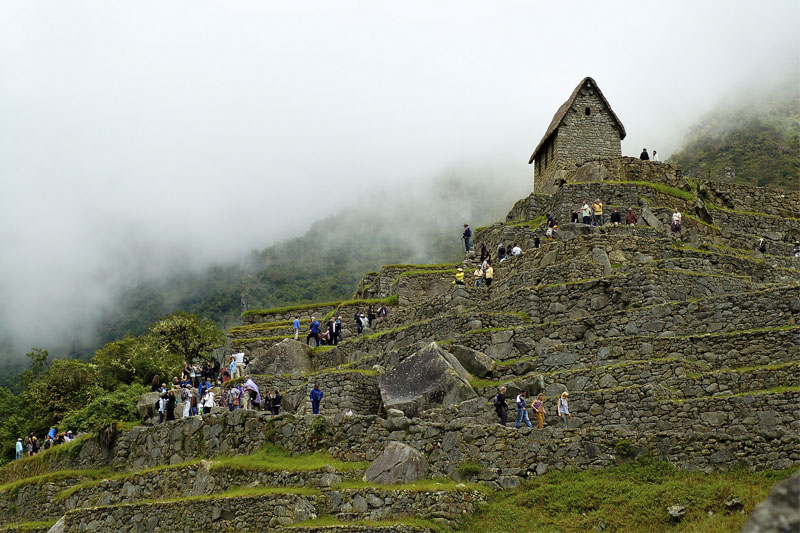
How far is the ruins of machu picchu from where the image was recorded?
19.2 meters

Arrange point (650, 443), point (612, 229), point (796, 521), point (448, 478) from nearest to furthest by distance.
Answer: point (796, 521), point (650, 443), point (448, 478), point (612, 229)

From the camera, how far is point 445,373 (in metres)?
25.5

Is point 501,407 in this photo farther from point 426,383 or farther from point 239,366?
point 239,366

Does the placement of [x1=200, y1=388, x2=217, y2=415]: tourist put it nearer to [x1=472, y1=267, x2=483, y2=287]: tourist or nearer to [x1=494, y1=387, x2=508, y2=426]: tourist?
[x1=494, y1=387, x2=508, y2=426]: tourist

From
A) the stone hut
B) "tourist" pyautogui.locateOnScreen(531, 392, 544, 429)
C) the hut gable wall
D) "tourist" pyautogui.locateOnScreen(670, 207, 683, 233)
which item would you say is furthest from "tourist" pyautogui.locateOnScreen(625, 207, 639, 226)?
"tourist" pyautogui.locateOnScreen(531, 392, 544, 429)

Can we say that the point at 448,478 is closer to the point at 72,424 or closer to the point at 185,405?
the point at 185,405

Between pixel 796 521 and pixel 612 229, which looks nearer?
pixel 796 521

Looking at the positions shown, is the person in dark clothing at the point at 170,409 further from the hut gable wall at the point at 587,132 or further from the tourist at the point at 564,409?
the hut gable wall at the point at 587,132

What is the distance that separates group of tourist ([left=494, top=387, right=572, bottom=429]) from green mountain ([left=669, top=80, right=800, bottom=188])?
42876 mm

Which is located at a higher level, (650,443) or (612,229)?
(612,229)

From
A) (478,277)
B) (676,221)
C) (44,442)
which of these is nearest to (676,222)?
(676,221)

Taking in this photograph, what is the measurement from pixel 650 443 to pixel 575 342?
328 inches

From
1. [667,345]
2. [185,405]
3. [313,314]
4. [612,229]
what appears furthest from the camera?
[313,314]

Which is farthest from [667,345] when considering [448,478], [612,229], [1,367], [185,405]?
[1,367]
